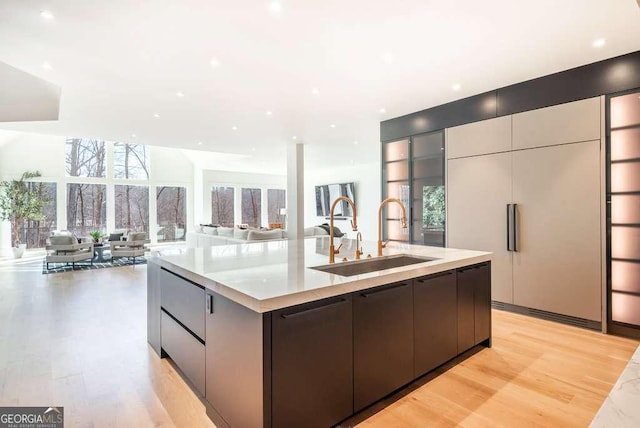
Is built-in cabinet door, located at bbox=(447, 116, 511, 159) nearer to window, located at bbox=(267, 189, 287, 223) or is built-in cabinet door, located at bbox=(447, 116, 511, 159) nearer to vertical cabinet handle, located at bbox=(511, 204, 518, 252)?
vertical cabinet handle, located at bbox=(511, 204, 518, 252)

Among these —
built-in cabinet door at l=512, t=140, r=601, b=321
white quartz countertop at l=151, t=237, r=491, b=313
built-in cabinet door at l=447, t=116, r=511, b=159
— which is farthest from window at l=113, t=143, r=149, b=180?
built-in cabinet door at l=512, t=140, r=601, b=321

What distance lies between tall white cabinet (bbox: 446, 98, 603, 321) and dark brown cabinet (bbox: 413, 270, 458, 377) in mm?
1995

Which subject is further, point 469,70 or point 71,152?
point 71,152

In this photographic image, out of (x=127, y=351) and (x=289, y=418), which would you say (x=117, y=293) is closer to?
(x=127, y=351)

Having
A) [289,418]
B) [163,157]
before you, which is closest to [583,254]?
[289,418]

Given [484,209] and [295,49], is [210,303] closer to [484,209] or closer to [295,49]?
[295,49]

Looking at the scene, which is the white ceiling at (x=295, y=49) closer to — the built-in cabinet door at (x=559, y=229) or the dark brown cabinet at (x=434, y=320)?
the built-in cabinet door at (x=559, y=229)

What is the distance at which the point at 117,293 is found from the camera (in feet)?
16.6

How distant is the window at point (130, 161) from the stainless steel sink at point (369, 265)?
35.2 ft

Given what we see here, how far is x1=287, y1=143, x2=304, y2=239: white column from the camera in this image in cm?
773

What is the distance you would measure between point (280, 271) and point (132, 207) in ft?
35.3

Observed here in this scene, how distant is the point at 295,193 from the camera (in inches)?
308

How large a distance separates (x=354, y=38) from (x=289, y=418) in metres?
3.01

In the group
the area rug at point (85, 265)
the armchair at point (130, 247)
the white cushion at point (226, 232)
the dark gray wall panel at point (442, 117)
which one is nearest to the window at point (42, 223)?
the area rug at point (85, 265)
